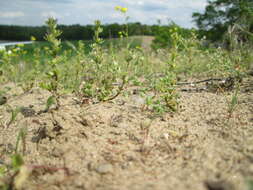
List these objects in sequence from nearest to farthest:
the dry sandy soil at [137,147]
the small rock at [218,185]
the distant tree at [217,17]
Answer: the small rock at [218,185] → the dry sandy soil at [137,147] → the distant tree at [217,17]

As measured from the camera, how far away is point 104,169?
3.87 feet

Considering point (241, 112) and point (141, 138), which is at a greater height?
point (241, 112)

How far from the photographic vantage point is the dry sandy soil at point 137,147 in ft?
3.51

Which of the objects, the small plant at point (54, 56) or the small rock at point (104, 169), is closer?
the small rock at point (104, 169)

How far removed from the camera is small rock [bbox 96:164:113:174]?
1166mm

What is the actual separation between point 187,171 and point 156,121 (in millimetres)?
695

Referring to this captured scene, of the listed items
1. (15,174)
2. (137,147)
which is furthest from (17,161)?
(137,147)

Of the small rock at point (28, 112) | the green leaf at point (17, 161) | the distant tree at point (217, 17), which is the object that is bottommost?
the small rock at point (28, 112)

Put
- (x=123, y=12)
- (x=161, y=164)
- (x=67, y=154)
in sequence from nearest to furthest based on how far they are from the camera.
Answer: (x=161, y=164)
(x=67, y=154)
(x=123, y=12)

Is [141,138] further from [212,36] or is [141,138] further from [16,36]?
[16,36]

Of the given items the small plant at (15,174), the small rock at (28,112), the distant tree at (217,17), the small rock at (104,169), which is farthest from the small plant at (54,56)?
the distant tree at (217,17)

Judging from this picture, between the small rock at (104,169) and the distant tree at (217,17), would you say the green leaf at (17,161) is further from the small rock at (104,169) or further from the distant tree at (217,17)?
the distant tree at (217,17)

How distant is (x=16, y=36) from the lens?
29.4 meters

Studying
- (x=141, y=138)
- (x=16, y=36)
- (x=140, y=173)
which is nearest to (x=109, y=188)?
(x=140, y=173)
